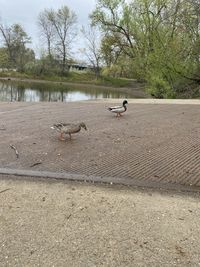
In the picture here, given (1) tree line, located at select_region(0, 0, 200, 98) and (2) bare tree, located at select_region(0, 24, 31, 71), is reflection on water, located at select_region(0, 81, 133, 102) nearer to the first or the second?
(1) tree line, located at select_region(0, 0, 200, 98)

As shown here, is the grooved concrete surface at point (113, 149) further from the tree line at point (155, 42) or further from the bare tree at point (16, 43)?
the bare tree at point (16, 43)

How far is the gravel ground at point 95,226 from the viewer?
121 inches

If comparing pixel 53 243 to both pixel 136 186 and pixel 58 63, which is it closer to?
pixel 136 186

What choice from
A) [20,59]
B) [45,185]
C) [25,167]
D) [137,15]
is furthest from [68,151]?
[20,59]

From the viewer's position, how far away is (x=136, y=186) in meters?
4.71

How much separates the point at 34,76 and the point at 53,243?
203 feet

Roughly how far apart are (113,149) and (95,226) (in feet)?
10.4

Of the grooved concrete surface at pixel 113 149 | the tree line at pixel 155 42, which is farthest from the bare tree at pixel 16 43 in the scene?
the grooved concrete surface at pixel 113 149

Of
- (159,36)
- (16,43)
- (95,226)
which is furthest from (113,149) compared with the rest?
(16,43)

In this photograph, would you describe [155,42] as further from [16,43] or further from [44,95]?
[16,43]

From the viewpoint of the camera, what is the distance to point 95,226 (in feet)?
11.8

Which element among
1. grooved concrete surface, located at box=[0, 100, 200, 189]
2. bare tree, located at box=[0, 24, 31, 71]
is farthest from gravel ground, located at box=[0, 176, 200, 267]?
bare tree, located at box=[0, 24, 31, 71]

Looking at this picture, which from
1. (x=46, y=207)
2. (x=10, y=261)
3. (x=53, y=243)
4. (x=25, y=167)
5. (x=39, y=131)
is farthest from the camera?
(x=39, y=131)

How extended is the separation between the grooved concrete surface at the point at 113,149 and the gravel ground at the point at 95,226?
27.4 inches
